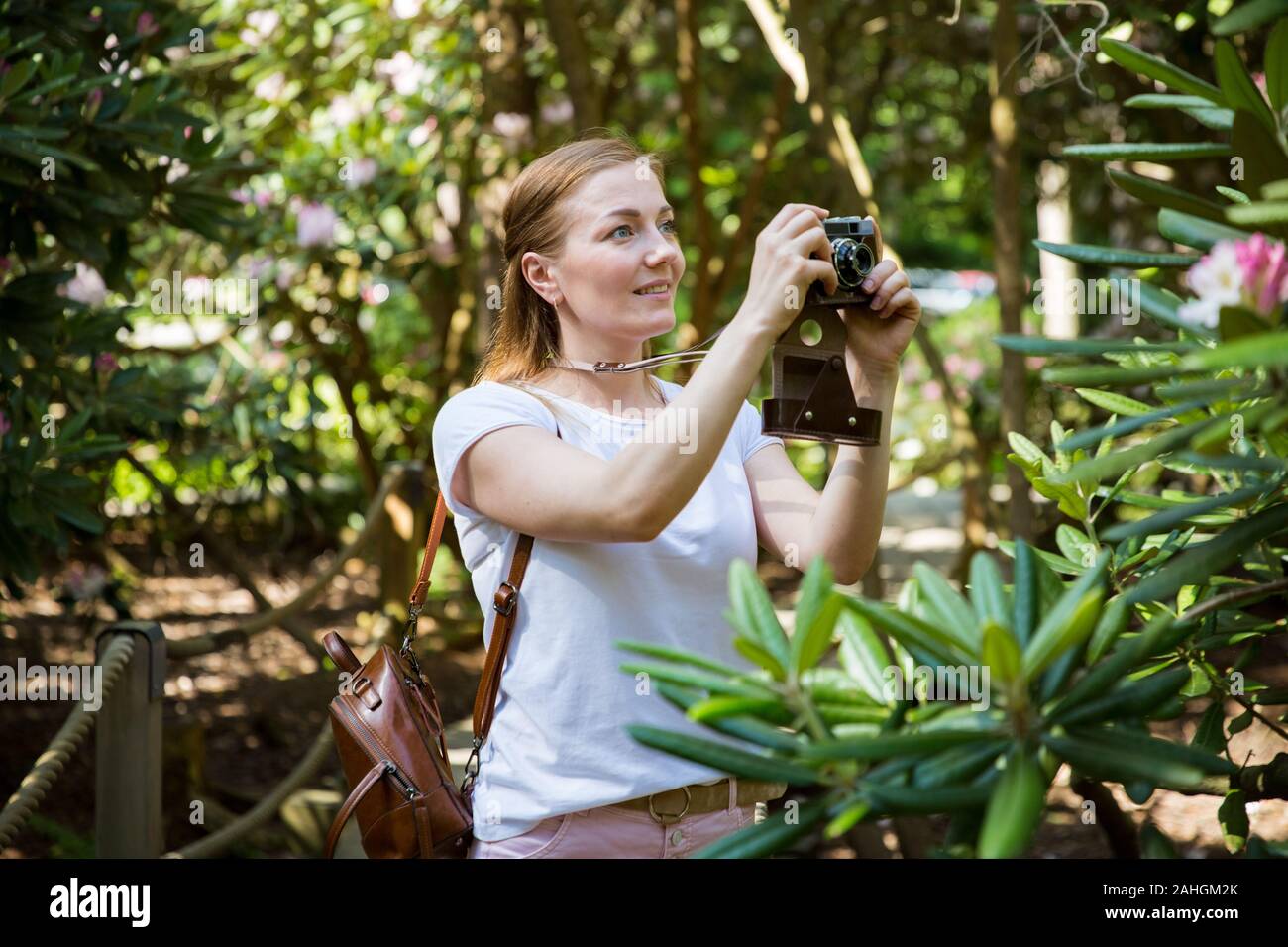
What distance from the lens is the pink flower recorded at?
1030 millimetres

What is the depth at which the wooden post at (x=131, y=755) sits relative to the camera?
268cm

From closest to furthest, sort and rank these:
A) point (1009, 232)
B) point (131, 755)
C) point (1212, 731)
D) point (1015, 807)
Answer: point (1015, 807)
point (1212, 731)
point (131, 755)
point (1009, 232)

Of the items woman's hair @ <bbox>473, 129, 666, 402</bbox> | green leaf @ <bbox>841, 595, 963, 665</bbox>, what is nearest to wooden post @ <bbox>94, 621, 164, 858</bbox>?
woman's hair @ <bbox>473, 129, 666, 402</bbox>

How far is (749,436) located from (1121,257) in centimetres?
64

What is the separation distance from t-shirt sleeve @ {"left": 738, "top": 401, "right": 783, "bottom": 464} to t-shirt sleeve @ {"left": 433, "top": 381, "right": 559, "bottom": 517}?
0.31 metres

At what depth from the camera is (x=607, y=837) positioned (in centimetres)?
154

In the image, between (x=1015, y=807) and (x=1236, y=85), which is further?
(x=1236, y=85)

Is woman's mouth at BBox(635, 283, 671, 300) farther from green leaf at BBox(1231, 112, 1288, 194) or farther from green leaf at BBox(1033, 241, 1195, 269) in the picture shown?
green leaf at BBox(1231, 112, 1288, 194)

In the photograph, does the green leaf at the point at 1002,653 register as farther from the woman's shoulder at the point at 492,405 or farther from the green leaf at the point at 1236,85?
the woman's shoulder at the point at 492,405

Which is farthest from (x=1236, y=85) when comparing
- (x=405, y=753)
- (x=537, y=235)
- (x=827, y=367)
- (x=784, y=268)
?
(x=405, y=753)

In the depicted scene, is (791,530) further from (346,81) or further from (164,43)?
(346,81)

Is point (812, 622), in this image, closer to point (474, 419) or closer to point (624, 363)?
point (474, 419)

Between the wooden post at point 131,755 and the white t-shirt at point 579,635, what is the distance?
1.31m

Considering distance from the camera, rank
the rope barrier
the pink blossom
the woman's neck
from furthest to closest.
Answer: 1. the pink blossom
2. the rope barrier
3. the woman's neck
